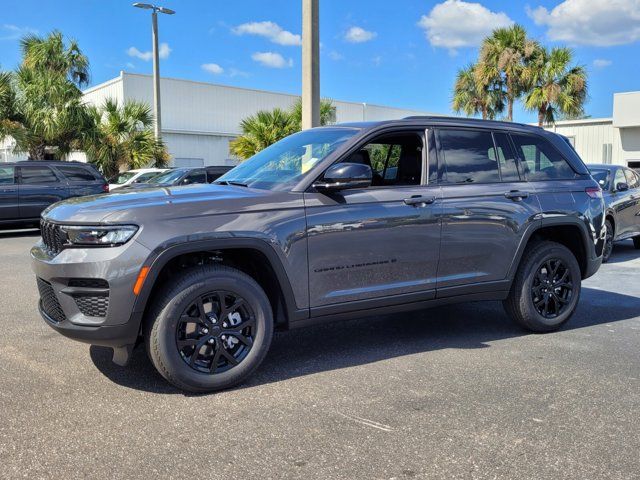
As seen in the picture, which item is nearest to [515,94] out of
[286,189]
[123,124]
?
[123,124]

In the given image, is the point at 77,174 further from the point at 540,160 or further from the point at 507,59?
the point at 507,59

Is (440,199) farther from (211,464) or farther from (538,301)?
(211,464)

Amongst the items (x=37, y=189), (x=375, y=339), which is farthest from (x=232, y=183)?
(x=37, y=189)

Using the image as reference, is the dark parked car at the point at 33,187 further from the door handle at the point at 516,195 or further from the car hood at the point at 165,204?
the door handle at the point at 516,195

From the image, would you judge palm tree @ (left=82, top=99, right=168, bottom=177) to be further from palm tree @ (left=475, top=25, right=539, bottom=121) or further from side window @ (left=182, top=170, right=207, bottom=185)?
palm tree @ (left=475, top=25, right=539, bottom=121)

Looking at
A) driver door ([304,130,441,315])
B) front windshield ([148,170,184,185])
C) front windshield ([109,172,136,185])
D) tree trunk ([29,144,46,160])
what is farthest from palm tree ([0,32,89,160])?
driver door ([304,130,441,315])

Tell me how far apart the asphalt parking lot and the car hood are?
3.73 feet

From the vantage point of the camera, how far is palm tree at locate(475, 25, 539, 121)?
2419 centimetres

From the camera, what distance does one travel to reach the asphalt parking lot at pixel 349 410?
116 inches

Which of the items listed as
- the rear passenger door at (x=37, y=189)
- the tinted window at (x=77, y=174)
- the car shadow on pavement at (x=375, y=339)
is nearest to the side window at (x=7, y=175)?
the rear passenger door at (x=37, y=189)

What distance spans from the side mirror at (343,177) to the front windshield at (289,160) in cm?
20

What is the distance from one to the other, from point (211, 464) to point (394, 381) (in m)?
1.55

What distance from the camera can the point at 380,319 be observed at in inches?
229

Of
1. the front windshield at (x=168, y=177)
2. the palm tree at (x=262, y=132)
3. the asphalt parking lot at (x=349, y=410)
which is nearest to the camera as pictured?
the asphalt parking lot at (x=349, y=410)
